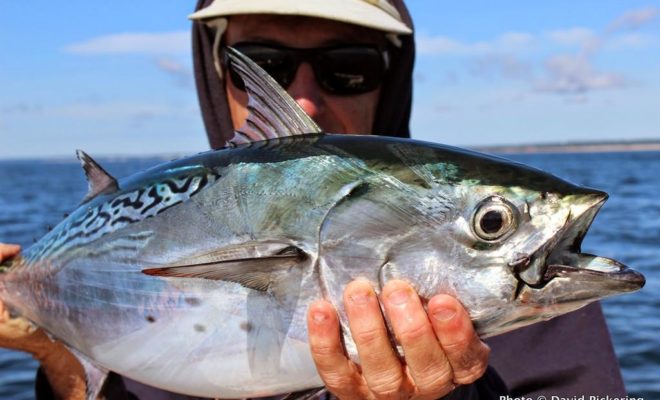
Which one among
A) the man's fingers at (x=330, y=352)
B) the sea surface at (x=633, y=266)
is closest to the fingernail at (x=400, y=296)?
the man's fingers at (x=330, y=352)

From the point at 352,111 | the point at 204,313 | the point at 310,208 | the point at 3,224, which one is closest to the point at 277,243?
the point at 310,208

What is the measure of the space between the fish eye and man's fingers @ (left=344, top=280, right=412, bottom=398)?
348mm

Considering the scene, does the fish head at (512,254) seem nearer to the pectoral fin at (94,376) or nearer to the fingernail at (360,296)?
the fingernail at (360,296)

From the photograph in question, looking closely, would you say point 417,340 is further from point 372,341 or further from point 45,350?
point 45,350

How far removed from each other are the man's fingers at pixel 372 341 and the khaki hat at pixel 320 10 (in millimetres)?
1874

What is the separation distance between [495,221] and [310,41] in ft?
6.74

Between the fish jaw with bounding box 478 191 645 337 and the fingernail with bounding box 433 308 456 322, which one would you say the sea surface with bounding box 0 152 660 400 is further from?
the fish jaw with bounding box 478 191 645 337

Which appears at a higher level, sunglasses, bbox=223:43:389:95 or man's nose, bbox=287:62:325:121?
sunglasses, bbox=223:43:389:95

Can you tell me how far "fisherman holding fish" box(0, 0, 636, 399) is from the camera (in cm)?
204

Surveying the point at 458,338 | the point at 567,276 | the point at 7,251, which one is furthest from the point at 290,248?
the point at 7,251

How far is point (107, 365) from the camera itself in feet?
8.02

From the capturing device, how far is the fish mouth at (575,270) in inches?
73.8

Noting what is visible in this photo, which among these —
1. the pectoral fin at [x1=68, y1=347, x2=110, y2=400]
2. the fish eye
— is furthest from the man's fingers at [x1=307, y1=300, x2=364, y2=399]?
the pectoral fin at [x1=68, y1=347, x2=110, y2=400]

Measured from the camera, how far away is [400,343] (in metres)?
2.15
